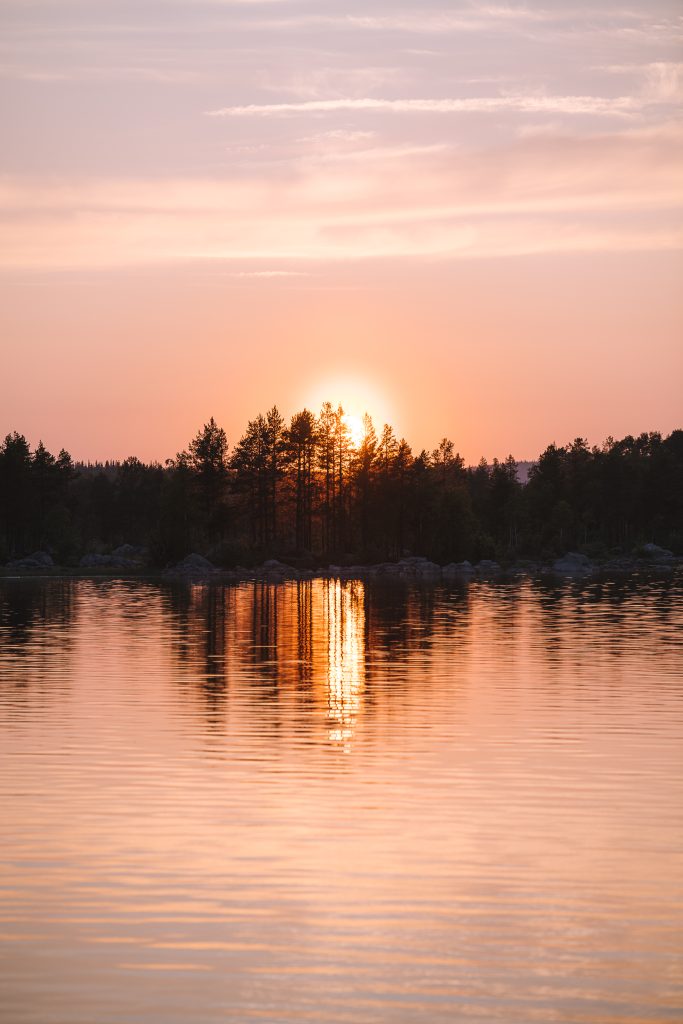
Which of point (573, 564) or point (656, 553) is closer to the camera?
point (573, 564)

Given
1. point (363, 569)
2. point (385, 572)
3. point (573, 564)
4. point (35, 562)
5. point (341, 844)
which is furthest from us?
point (573, 564)

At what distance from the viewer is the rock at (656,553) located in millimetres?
177375

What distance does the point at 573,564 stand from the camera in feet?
543

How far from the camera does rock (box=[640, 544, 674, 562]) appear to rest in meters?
177

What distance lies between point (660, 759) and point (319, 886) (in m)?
11.9

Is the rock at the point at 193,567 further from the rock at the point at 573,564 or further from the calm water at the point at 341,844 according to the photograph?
the calm water at the point at 341,844

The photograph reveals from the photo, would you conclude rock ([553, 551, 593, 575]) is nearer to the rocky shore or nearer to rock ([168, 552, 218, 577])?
the rocky shore

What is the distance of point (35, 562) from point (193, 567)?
831 inches

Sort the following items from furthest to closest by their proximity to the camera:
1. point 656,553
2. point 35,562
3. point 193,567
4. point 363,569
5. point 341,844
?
point 656,553 < point 363,569 < point 35,562 < point 193,567 < point 341,844

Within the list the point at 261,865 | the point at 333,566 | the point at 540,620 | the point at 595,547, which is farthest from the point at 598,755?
the point at 595,547

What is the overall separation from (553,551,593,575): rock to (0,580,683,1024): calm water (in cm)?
12063

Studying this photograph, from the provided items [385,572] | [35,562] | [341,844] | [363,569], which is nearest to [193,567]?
[35,562]

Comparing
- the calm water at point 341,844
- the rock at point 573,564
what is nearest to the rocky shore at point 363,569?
the rock at point 573,564

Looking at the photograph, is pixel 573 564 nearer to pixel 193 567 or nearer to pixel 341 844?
pixel 193 567
